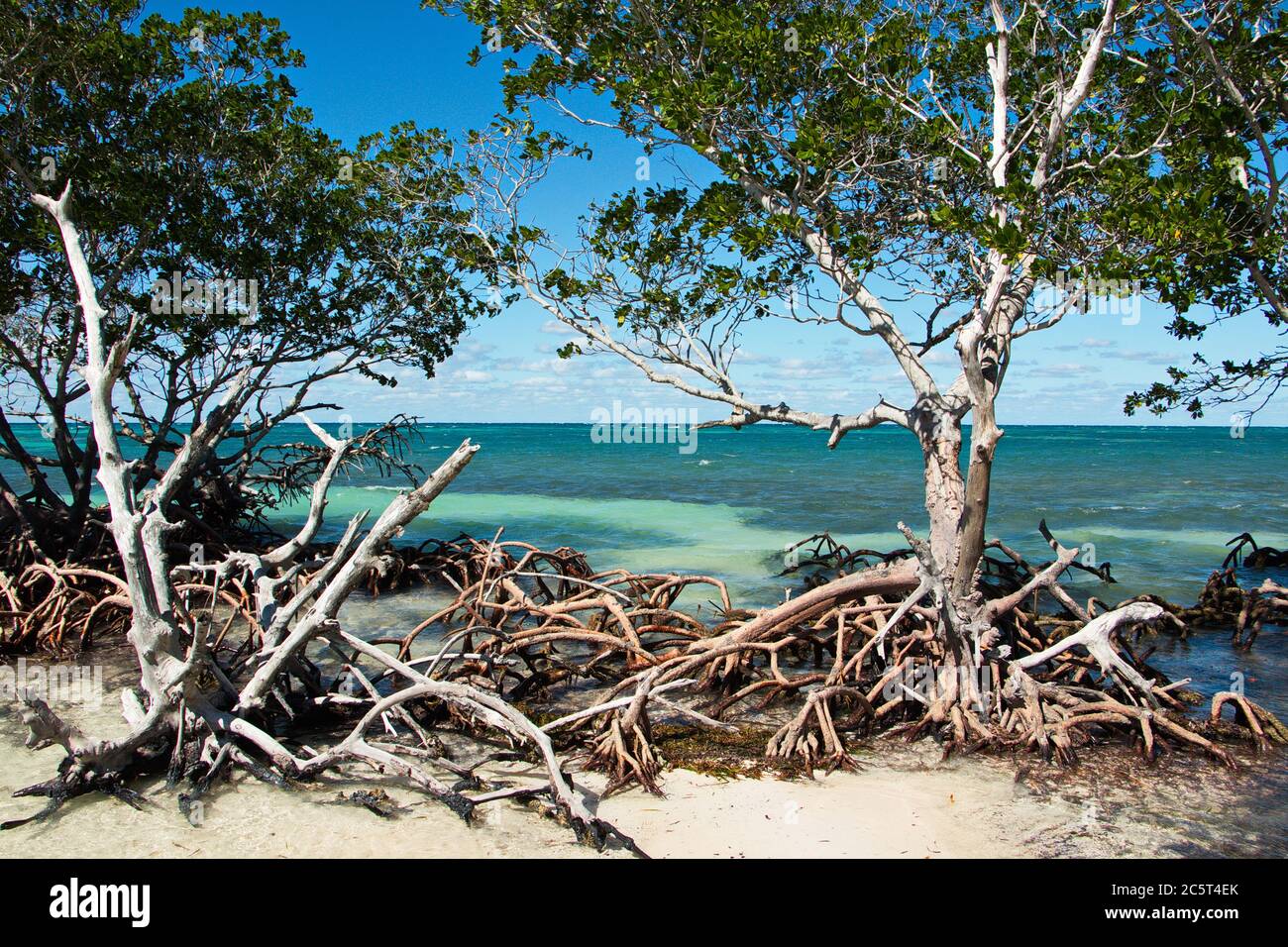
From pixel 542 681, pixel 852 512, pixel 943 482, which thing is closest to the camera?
pixel 943 482

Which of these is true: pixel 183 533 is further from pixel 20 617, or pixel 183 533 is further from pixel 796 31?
pixel 796 31

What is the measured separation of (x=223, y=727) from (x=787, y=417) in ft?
15.1

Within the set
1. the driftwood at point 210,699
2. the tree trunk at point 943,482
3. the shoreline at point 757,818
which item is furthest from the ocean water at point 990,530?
the tree trunk at point 943,482

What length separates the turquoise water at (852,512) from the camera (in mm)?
12164

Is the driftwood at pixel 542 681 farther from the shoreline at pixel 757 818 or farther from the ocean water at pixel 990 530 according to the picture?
the ocean water at pixel 990 530

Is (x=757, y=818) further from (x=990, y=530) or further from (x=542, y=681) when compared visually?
Answer: (x=990, y=530)

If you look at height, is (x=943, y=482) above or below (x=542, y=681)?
above

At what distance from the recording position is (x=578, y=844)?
413cm

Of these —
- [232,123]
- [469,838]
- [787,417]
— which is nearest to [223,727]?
[469,838]

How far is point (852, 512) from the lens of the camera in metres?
22.3

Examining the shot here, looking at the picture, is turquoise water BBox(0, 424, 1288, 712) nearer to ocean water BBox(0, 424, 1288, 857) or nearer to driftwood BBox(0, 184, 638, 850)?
ocean water BBox(0, 424, 1288, 857)

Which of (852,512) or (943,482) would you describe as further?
(852,512)

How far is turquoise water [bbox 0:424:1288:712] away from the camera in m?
12.2

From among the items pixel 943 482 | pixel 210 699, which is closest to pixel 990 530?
pixel 943 482
